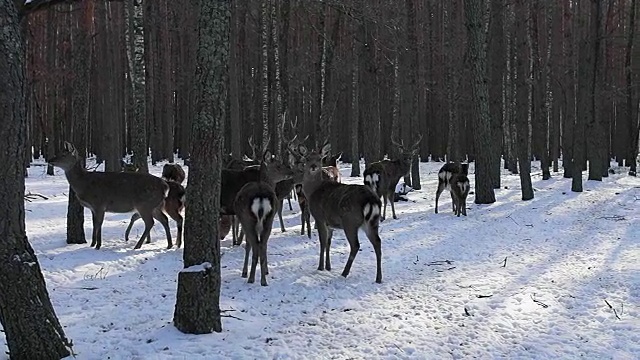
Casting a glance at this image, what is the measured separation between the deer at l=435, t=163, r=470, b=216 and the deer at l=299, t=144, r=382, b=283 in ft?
17.4

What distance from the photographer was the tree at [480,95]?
630 inches

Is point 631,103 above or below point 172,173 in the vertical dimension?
above

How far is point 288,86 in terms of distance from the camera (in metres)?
23.9

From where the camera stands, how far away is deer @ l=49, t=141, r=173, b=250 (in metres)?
10.3

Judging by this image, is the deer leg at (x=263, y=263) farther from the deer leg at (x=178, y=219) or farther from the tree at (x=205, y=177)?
the deer leg at (x=178, y=219)

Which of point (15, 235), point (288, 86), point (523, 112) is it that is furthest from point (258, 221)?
point (288, 86)

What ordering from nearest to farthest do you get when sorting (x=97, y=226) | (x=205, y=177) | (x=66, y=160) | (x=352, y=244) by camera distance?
(x=205, y=177), (x=352, y=244), (x=97, y=226), (x=66, y=160)

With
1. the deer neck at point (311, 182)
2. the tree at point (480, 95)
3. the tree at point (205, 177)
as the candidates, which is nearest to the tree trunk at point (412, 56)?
the tree at point (480, 95)

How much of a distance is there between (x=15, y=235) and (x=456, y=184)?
11.1m

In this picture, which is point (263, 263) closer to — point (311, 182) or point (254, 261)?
point (254, 261)

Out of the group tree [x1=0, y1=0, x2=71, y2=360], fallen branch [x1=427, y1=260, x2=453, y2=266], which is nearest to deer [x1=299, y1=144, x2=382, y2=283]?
fallen branch [x1=427, y1=260, x2=453, y2=266]

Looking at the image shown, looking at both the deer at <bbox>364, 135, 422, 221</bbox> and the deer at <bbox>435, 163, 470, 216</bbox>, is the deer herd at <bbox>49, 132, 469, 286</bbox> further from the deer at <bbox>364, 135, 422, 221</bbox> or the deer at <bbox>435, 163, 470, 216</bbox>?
the deer at <bbox>435, 163, 470, 216</bbox>

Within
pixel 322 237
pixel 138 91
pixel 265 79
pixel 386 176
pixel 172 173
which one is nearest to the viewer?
pixel 322 237

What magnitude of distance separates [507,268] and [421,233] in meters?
3.17
